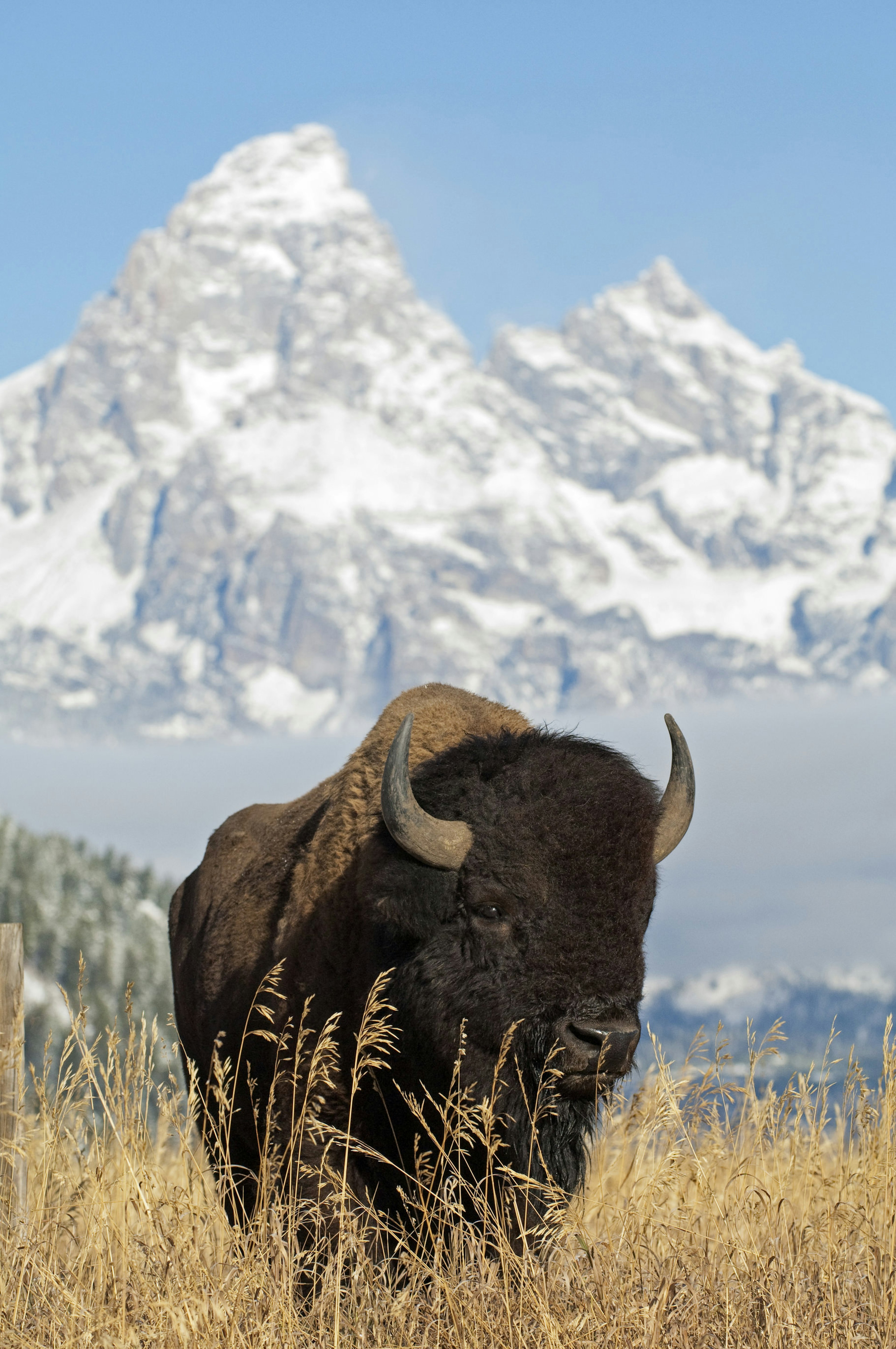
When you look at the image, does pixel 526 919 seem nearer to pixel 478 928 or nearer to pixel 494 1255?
pixel 478 928

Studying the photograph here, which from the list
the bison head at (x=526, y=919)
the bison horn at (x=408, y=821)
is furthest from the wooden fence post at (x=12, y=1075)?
the bison horn at (x=408, y=821)

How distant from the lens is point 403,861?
576 cm

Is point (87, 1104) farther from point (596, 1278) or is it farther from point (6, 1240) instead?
point (596, 1278)

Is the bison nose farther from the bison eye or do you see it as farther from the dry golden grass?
the bison eye

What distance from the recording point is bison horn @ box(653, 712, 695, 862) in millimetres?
6039

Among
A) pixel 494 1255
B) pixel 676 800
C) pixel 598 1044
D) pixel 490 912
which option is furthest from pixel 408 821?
pixel 494 1255

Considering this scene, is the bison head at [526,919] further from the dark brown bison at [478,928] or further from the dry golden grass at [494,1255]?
the dry golden grass at [494,1255]

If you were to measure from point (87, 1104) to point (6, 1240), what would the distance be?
0.58 m

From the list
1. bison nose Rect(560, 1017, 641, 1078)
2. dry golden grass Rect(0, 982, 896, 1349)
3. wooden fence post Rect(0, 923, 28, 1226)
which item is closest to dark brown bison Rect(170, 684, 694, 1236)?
bison nose Rect(560, 1017, 641, 1078)

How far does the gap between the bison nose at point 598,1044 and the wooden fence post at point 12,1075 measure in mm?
2405

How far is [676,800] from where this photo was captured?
616cm

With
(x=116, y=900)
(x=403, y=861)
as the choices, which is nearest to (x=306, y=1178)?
(x=403, y=861)

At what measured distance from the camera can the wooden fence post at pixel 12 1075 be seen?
20.4 ft

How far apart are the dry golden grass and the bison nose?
0.72 feet
